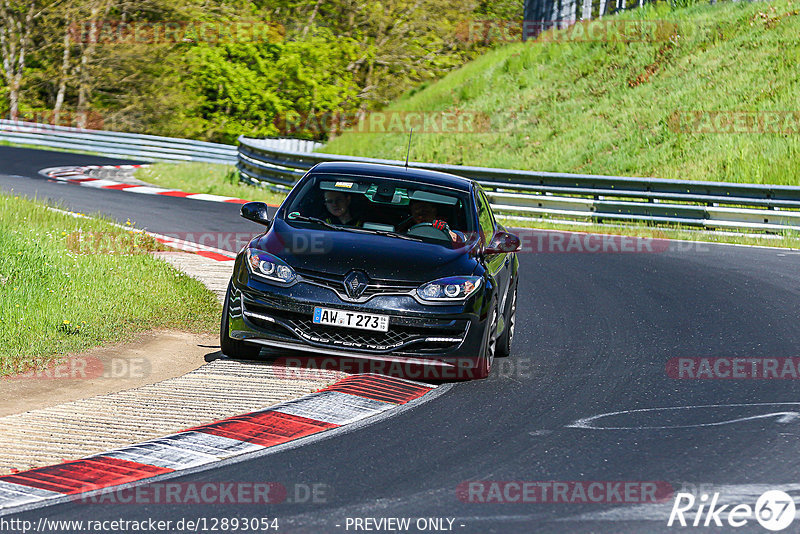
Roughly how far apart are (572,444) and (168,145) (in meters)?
30.8

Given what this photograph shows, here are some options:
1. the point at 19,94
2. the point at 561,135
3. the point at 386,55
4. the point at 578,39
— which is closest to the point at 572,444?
the point at 561,135

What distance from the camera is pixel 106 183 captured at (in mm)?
26078

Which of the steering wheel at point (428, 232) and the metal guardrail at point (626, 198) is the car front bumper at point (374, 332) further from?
the metal guardrail at point (626, 198)

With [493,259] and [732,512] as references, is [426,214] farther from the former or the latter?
[732,512]

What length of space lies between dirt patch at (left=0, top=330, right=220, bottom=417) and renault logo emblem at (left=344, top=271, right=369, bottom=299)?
1474mm

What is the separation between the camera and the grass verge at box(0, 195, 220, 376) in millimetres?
8664

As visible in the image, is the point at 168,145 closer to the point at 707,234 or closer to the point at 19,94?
the point at 19,94

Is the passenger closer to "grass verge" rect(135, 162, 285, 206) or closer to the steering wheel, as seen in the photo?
the steering wheel

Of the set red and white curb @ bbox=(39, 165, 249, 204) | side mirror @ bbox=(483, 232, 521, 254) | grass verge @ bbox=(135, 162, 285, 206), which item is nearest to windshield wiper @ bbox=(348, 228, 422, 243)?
side mirror @ bbox=(483, 232, 521, 254)

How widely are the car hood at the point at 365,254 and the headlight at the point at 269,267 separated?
50mm

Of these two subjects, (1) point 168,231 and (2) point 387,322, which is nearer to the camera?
(2) point 387,322

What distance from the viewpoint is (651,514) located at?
16.9 ft

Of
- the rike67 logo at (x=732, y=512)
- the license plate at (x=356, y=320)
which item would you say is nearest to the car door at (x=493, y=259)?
the license plate at (x=356, y=320)

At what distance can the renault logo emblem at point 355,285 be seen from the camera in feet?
25.9
